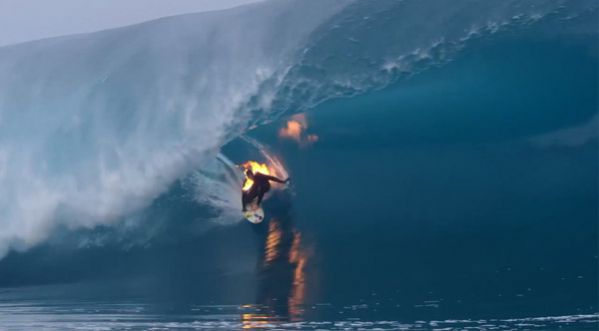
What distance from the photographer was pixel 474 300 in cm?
792

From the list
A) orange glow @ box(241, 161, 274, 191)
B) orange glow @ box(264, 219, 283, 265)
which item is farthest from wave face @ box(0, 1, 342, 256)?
orange glow @ box(264, 219, 283, 265)

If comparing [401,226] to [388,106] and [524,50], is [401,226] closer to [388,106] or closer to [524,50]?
[388,106]

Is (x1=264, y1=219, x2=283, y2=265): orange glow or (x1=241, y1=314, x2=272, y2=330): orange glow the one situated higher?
(x1=264, y1=219, x2=283, y2=265): orange glow

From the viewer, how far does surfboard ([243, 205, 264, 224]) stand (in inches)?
388

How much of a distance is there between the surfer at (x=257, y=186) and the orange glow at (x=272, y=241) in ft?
0.82

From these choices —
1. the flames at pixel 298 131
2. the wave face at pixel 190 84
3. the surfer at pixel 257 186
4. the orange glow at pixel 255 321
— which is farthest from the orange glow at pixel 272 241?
the orange glow at pixel 255 321

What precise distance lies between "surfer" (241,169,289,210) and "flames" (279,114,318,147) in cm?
44

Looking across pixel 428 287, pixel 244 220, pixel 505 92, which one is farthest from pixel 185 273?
pixel 505 92

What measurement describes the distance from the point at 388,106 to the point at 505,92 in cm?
111

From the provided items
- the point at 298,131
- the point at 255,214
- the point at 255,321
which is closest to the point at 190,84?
the point at 298,131

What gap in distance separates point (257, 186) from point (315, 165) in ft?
1.98

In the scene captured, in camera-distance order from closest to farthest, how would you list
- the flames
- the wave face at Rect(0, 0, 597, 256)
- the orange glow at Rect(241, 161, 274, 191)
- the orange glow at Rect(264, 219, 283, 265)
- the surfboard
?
1. the orange glow at Rect(264, 219, 283, 265)
2. the surfboard
3. the orange glow at Rect(241, 161, 274, 191)
4. the flames
5. the wave face at Rect(0, 0, 597, 256)

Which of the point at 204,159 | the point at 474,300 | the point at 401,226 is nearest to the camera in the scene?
the point at 474,300

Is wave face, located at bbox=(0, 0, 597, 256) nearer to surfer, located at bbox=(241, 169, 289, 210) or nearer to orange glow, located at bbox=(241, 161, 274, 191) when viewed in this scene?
orange glow, located at bbox=(241, 161, 274, 191)
